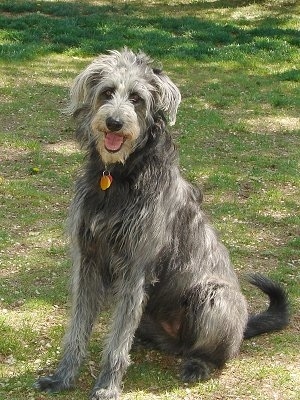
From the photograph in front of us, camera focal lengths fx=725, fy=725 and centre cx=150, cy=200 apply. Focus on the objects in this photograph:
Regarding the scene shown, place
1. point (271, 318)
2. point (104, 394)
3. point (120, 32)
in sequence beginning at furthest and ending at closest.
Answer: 1. point (120, 32)
2. point (271, 318)
3. point (104, 394)

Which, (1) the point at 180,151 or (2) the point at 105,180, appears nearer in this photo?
(2) the point at 105,180

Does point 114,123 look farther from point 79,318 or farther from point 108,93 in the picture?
point 79,318

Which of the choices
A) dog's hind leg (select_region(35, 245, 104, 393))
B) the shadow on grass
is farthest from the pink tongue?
the shadow on grass

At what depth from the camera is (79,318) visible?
5.13 metres

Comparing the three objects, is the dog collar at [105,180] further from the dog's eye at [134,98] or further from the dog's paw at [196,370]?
the dog's paw at [196,370]

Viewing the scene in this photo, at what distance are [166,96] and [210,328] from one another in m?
1.69

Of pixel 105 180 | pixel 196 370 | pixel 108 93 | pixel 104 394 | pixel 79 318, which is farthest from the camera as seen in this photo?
pixel 196 370

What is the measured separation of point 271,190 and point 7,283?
12.9ft

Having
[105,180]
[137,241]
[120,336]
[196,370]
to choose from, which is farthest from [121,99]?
[196,370]

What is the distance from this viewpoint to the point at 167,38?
1558 centimetres

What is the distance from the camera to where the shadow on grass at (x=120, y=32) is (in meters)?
14.7

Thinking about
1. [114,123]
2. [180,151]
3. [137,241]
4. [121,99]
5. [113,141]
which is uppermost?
[121,99]

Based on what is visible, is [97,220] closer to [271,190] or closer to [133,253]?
[133,253]

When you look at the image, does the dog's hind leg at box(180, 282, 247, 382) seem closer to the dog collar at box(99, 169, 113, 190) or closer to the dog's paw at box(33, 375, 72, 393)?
the dog's paw at box(33, 375, 72, 393)
